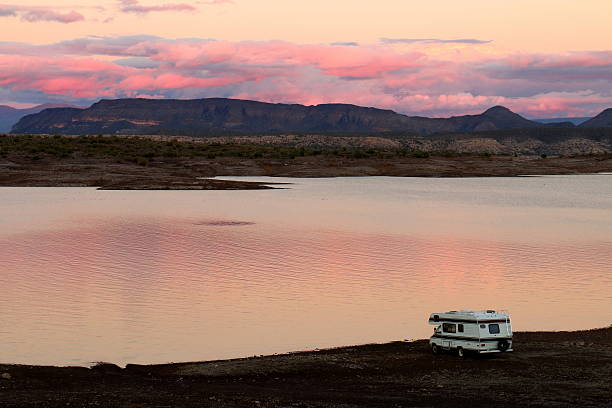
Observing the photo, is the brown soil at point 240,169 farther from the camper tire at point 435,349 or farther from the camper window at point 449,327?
the camper window at point 449,327

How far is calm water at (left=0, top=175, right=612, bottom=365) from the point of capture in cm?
2684

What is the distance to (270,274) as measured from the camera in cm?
3853

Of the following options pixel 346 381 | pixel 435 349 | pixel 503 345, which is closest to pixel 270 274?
pixel 435 349

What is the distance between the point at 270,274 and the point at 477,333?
647 inches

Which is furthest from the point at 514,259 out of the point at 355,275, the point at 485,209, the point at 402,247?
the point at 485,209

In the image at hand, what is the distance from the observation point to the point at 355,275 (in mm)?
38375

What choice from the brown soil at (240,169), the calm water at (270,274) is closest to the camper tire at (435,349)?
the calm water at (270,274)

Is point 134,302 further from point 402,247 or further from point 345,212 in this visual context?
point 345,212

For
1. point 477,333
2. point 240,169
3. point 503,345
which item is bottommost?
point 503,345

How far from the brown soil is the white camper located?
73589 mm

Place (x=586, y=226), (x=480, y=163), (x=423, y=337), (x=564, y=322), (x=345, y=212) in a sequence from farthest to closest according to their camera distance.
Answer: (x=480, y=163), (x=345, y=212), (x=586, y=226), (x=564, y=322), (x=423, y=337)

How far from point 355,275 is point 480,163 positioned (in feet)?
376

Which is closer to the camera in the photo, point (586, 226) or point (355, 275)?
point (355, 275)

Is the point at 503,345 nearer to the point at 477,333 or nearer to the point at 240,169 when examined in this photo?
the point at 477,333
